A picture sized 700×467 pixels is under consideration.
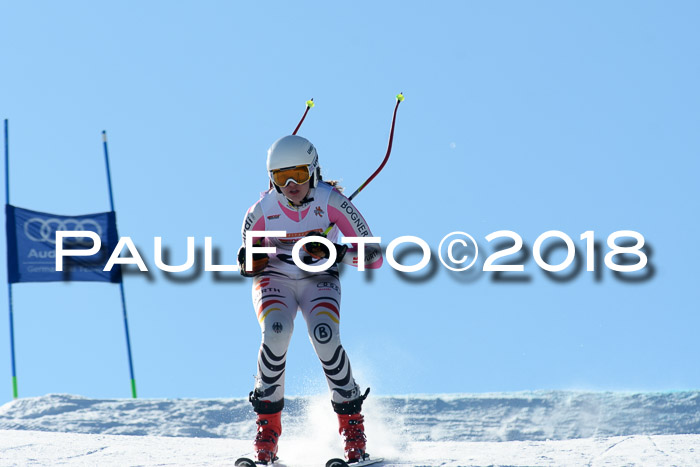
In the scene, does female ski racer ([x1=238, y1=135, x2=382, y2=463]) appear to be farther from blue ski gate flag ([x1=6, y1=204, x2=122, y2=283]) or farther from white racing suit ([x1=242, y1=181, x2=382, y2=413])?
blue ski gate flag ([x1=6, y1=204, x2=122, y2=283])

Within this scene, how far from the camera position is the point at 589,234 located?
8.79 m

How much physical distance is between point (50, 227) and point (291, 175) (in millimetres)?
12588

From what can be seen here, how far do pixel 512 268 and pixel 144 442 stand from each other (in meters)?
3.80

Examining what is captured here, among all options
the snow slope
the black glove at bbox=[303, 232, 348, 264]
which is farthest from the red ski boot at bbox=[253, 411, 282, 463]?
the black glove at bbox=[303, 232, 348, 264]

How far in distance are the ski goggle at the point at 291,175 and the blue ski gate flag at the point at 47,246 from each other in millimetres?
11508

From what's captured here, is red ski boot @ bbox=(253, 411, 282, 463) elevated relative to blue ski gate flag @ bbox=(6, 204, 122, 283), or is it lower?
lower

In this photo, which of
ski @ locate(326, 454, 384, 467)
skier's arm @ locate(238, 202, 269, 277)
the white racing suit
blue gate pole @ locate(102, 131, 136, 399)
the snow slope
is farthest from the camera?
blue gate pole @ locate(102, 131, 136, 399)

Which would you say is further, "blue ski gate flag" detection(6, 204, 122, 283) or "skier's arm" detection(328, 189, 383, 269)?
"blue ski gate flag" detection(6, 204, 122, 283)

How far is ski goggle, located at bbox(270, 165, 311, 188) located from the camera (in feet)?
20.4

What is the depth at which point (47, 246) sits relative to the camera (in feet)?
57.3

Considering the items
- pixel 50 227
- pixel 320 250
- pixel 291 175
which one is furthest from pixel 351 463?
pixel 50 227

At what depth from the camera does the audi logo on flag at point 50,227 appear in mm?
17406

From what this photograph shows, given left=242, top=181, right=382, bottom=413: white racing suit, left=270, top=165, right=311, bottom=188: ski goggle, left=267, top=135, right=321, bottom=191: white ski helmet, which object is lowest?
left=242, top=181, right=382, bottom=413: white racing suit

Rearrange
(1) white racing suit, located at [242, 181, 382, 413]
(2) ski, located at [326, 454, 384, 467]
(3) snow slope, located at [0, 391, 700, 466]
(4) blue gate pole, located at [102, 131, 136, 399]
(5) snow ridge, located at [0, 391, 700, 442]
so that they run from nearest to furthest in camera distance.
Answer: (2) ski, located at [326, 454, 384, 467]
(1) white racing suit, located at [242, 181, 382, 413]
(3) snow slope, located at [0, 391, 700, 466]
(5) snow ridge, located at [0, 391, 700, 442]
(4) blue gate pole, located at [102, 131, 136, 399]
